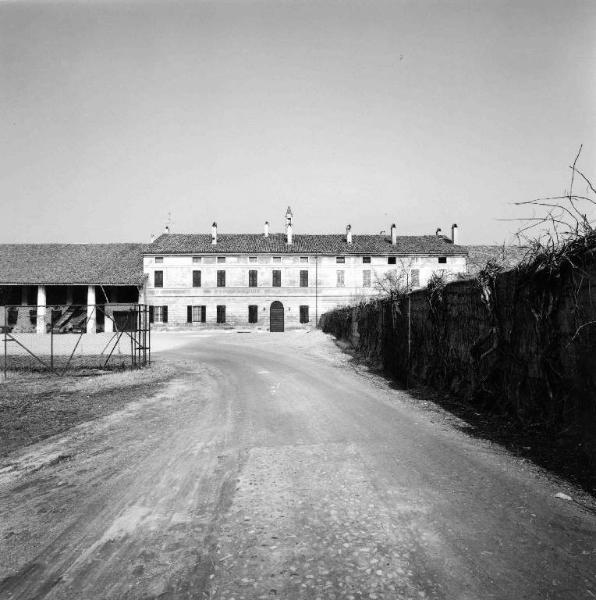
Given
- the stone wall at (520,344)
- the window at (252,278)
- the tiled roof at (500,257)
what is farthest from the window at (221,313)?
the tiled roof at (500,257)

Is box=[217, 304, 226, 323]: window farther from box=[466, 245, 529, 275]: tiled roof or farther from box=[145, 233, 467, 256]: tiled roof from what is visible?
box=[466, 245, 529, 275]: tiled roof

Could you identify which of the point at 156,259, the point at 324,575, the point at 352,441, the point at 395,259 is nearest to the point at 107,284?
the point at 156,259

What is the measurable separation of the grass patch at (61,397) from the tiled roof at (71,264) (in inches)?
954

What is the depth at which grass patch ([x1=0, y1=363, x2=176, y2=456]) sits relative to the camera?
250 inches

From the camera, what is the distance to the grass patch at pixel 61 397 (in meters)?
6.34

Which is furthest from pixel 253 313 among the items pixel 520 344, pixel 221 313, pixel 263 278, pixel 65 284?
pixel 520 344

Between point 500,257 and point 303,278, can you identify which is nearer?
point 500,257

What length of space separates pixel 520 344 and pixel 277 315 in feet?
104

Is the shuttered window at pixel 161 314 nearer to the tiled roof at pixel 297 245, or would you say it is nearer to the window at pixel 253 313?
the tiled roof at pixel 297 245

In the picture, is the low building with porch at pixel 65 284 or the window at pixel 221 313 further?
the window at pixel 221 313

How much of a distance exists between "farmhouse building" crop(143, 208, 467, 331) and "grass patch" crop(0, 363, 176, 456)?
23.8 m

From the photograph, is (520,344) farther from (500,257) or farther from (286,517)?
(286,517)

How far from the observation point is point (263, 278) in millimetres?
37406

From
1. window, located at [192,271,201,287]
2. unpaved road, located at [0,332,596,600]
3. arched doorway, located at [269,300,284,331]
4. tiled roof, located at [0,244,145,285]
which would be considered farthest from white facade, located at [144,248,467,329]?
unpaved road, located at [0,332,596,600]
